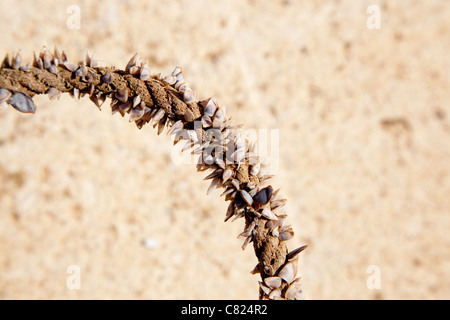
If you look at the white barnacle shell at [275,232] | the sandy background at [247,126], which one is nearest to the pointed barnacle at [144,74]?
the white barnacle shell at [275,232]

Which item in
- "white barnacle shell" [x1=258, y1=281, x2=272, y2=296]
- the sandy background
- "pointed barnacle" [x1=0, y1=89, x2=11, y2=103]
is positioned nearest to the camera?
"pointed barnacle" [x1=0, y1=89, x2=11, y2=103]

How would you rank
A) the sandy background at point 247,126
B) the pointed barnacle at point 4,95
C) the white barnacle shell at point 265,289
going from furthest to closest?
the sandy background at point 247,126 → the white barnacle shell at point 265,289 → the pointed barnacle at point 4,95

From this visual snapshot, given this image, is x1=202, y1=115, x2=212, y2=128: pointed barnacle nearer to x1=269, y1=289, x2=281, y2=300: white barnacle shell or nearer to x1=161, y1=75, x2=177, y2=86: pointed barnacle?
x1=161, y1=75, x2=177, y2=86: pointed barnacle

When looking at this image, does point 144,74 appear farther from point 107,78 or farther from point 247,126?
point 247,126

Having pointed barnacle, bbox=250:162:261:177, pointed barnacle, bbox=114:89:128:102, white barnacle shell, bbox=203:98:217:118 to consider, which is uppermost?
pointed barnacle, bbox=114:89:128:102

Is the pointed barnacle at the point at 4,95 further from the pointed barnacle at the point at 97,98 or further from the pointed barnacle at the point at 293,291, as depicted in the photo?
the pointed barnacle at the point at 293,291

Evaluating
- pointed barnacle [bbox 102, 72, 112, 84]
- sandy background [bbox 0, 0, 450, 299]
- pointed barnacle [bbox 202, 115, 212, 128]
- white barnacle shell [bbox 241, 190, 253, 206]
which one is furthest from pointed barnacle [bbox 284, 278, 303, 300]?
sandy background [bbox 0, 0, 450, 299]

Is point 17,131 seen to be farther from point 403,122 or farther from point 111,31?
point 403,122

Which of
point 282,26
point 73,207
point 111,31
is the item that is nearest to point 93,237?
point 73,207
